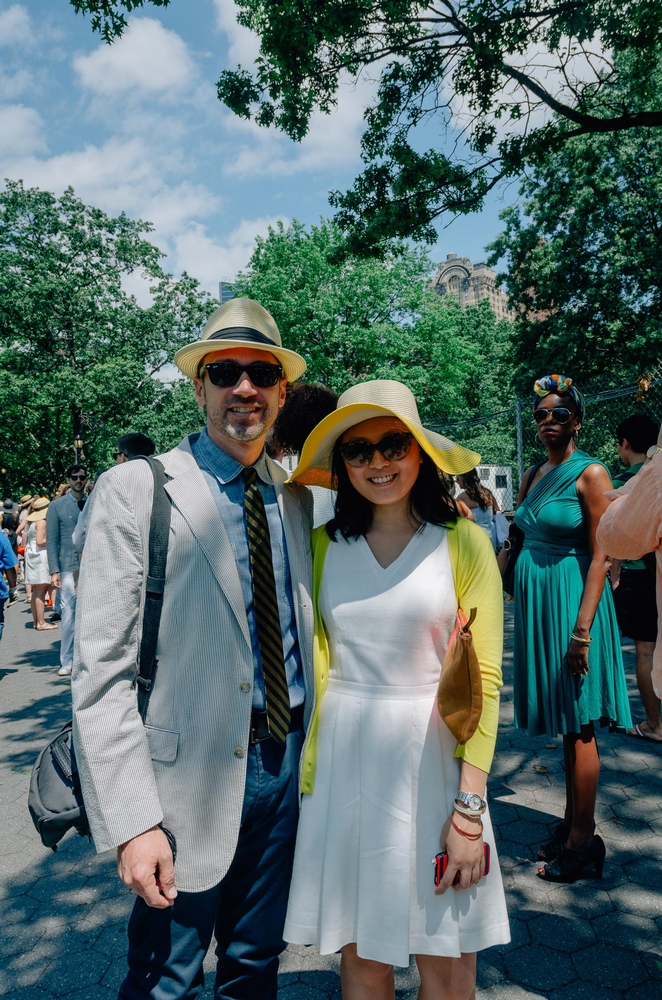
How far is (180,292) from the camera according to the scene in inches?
1294

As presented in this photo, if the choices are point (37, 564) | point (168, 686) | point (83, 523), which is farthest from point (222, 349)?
point (37, 564)

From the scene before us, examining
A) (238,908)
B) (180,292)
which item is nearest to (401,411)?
(238,908)

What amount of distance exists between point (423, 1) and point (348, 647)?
22.9 ft

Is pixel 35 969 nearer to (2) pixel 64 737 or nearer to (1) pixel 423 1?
(2) pixel 64 737

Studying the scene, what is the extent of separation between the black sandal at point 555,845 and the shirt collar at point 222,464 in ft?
8.10

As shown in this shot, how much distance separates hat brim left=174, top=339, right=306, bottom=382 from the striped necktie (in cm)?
48

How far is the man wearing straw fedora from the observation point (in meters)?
1.62

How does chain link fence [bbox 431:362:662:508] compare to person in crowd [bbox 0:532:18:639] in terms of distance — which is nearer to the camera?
person in crowd [bbox 0:532:18:639]

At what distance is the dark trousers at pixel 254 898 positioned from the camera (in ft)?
5.73

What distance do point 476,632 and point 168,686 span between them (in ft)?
2.79

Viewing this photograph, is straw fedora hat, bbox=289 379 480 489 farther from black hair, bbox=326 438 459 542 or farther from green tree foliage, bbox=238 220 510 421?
green tree foliage, bbox=238 220 510 421

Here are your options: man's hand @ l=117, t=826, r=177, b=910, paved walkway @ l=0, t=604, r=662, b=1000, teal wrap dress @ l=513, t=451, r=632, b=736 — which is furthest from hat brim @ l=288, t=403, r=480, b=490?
paved walkway @ l=0, t=604, r=662, b=1000

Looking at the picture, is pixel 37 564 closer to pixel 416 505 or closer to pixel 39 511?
pixel 39 511

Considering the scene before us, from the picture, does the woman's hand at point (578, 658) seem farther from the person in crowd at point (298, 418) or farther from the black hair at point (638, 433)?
the black hair at point (638, 433)
